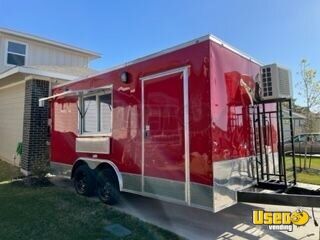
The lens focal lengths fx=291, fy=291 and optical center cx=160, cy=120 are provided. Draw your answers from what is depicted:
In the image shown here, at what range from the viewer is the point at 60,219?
5062 millimetres

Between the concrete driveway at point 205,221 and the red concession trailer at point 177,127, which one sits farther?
the concrete driveway at point 205,221

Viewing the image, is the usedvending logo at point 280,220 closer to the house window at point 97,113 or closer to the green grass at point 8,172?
the house window at point 97,113

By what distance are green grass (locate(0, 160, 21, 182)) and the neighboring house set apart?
260 millimetres

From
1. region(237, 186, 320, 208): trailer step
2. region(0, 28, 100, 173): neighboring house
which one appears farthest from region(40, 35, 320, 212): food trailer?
region(0, 28, 100, 173): neighboring house

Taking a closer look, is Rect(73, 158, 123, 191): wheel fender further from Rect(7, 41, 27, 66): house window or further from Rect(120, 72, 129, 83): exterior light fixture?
Rect(7, 41, 27, 66): house window

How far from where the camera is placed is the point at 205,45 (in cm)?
416

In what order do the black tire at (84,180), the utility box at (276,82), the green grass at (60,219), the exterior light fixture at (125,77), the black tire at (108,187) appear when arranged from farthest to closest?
the black tire at (84,180)
the black tire at (108,187)
the exterior light fixture at (125,77)
the utility box at (276,82)
the green grass at (60,219)

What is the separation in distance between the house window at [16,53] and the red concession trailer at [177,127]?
11.3 meters

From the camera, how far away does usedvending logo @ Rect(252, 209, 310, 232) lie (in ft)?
15.3

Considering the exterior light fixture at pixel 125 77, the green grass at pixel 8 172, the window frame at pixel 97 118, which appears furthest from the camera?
the green grass at pixel 8 172

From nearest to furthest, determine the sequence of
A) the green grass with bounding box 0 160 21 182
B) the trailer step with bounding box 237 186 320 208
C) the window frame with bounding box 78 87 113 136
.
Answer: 1. the trailer step with bounding box 237 186 320 208
2. the window frame with bounding box 78 87 113 136
3. the green grass with bounding box 0 160 21 182

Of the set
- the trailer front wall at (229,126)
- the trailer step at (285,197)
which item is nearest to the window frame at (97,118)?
the trailer front wall at (229,126)

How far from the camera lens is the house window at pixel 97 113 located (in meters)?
6.01

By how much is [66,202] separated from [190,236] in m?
2.97
